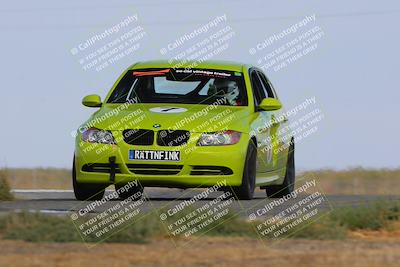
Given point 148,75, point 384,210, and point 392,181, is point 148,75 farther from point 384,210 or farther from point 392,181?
point 392,181

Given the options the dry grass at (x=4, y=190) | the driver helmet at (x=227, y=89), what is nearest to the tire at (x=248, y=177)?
the driver helmet at (x=227, y=89)

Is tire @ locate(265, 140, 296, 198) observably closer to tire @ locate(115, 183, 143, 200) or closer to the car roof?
the car roof

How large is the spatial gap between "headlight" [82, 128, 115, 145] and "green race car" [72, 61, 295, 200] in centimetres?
1

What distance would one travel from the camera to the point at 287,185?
17766 mm

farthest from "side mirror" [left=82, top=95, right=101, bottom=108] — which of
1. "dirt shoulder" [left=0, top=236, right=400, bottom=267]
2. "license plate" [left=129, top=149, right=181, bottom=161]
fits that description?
"dirt shoulder" [left=0, top=236, right=400, bottom=267]

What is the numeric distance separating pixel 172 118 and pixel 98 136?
3.01 ft

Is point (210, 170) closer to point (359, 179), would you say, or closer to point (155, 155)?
point (155, 155)

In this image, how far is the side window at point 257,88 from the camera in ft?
53.1

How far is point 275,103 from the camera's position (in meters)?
15.5

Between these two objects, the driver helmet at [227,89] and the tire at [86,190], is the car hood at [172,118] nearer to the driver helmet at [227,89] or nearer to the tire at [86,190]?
the driver helmet at [227,89]

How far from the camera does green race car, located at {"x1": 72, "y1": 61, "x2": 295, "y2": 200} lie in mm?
14461

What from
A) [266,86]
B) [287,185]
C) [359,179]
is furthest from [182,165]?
[359,179]

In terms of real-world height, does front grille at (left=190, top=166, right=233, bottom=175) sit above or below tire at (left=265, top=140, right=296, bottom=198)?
above

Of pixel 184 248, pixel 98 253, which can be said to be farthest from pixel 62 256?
pixel 184 248
